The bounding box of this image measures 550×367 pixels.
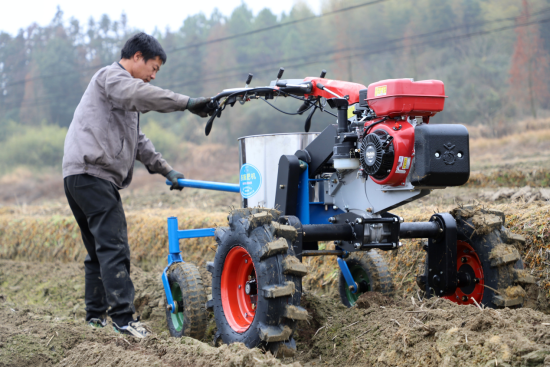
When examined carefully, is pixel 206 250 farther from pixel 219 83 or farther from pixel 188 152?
pixel 219 83

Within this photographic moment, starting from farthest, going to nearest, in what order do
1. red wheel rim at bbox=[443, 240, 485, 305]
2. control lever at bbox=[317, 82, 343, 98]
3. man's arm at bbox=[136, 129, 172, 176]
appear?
1. man's arm at bbox=[136, 129, 172, 176]
2. control lever at bbox=[317, 82, 343, 98]
3. red wheel rim at bbox=[443, 240, 485, 305]

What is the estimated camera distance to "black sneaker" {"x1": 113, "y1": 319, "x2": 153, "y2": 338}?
362cm

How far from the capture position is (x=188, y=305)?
3775 mm

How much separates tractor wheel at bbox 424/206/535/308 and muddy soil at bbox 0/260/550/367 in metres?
0.42

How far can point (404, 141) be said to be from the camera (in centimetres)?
289

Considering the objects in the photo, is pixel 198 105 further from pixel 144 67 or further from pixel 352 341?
pixel 352 341

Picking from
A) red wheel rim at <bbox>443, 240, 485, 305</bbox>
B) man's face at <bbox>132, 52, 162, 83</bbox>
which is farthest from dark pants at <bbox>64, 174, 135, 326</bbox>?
red wheel rim at <bbox>443, 240, 485, 305</bbox>

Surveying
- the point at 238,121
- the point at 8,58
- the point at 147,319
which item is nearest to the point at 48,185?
the point at 238,121

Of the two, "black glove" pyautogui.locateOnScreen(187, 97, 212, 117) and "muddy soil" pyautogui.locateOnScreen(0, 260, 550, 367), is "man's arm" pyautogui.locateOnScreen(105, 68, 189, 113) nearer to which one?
"black glove" pyautogui.locateOnScreen(187, 97, 212, 117)

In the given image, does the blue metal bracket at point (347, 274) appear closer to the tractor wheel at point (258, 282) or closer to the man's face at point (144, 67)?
the tractor wheel at point (258, 282)

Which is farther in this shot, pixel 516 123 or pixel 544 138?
pixel 516 123

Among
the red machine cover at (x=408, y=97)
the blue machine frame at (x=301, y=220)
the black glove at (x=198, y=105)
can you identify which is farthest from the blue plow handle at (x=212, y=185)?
the red machine cover at (x=408, y=97)

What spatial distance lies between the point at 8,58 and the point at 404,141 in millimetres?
36555

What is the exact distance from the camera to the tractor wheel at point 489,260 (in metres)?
3.20
